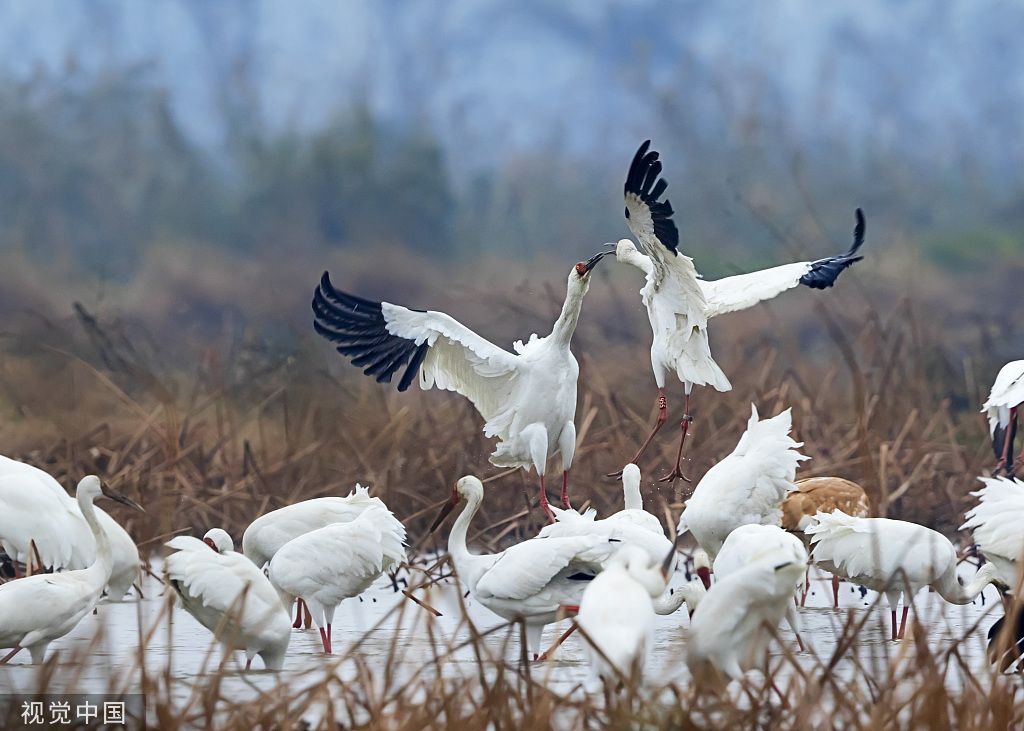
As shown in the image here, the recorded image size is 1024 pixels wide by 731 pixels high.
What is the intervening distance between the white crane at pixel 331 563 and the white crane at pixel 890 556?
1516mm

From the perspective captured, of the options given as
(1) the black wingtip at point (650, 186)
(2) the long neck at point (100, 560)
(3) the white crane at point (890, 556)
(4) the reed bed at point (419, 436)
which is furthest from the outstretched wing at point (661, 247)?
(2) the long neck at point (100, 560)

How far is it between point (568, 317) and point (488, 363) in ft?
1.38

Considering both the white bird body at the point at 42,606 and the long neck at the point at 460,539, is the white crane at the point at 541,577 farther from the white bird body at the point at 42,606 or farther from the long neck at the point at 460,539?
the white bird body at the point at 42,606

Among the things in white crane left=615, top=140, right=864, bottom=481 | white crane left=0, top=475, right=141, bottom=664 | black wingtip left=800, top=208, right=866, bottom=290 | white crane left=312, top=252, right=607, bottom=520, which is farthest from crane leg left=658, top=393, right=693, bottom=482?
white crane left=0, top=475, right=141, bottom=664

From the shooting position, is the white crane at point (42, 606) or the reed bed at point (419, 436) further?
the reed bed at point (419, 436)

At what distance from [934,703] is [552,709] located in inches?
32.0

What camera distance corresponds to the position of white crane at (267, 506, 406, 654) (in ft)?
18.4

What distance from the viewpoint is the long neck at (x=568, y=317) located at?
300 inches

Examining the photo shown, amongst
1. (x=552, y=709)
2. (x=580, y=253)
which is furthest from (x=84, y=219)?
(x=552, y=709)

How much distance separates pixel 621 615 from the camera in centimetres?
395

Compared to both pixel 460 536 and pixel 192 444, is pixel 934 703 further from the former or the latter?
pixel 192 444

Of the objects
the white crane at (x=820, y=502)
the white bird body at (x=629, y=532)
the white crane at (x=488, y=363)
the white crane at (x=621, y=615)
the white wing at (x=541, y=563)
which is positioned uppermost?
the white crane at (x=488, y=363)

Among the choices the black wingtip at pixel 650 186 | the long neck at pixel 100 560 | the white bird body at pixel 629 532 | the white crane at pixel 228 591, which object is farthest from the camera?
the black wingtip at pixel 650 186

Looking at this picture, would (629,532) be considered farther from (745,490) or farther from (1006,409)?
(1006,409)
